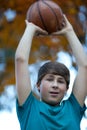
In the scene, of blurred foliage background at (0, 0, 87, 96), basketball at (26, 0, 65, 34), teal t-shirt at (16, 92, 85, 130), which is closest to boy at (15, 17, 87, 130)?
teal t-shirt at (16, 92, 85, 130)

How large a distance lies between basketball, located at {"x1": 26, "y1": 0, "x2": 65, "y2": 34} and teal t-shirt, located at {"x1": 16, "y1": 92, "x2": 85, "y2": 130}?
802 millimetres

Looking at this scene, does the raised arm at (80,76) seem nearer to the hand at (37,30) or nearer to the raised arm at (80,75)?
the raised arm at (80,75)

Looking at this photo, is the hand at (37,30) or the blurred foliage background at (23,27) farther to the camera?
the blurred foliage background at (23,27)

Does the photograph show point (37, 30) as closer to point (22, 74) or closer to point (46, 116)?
point (22, 74)

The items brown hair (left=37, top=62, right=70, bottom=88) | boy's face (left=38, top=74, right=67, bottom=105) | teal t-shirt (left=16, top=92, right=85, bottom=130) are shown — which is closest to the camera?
teal t-shirt (left=16, top=92, right=85, bottom=130)

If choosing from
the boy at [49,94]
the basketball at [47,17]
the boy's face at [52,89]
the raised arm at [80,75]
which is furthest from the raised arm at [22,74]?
the basketball at [47,17]

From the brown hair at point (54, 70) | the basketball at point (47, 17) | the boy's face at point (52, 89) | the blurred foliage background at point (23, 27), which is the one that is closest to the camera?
the boy's face at point (52, 89)

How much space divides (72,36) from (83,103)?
60cm

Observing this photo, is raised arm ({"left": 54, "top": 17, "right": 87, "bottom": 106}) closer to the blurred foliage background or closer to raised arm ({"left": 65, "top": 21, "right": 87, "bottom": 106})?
raised arm ({"left": 65, "top": 21, "right": 87, "bottom": 106})

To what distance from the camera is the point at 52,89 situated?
14.5 ft

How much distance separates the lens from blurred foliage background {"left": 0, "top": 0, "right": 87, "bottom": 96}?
10.0 m

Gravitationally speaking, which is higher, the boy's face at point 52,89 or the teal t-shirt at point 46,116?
the boy's face at point 52,89

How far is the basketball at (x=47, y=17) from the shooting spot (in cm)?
488

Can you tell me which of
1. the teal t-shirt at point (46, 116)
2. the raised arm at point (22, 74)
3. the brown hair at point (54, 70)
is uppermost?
the raised arm at point (22, 74)
